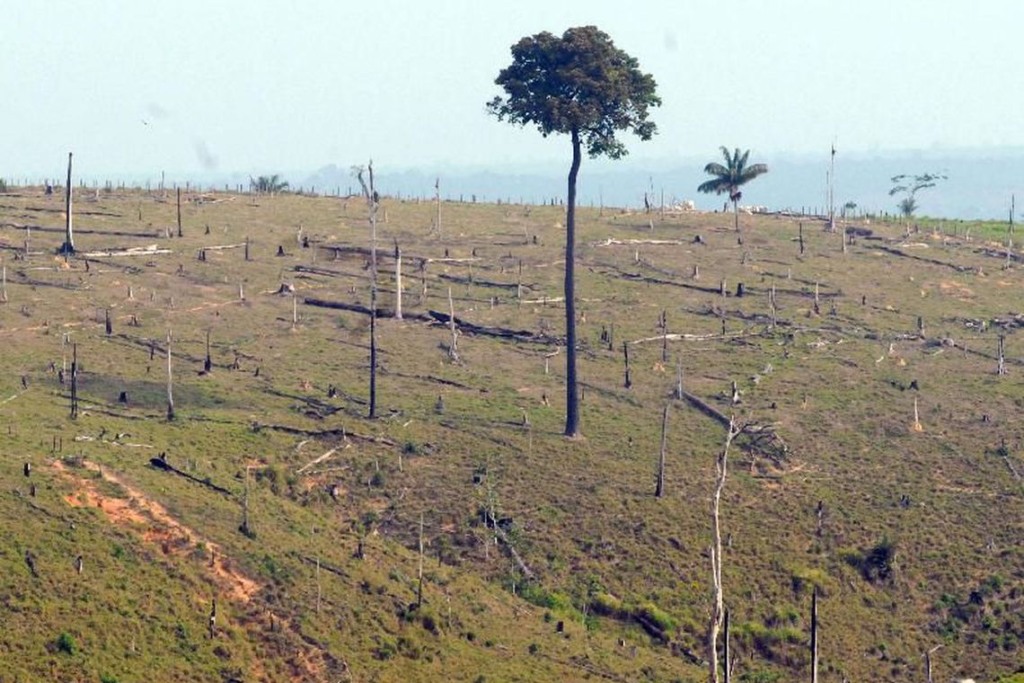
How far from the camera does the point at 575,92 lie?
2776 inches

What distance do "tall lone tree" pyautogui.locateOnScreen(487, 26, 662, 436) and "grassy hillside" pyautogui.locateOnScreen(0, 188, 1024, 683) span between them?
24.8ft

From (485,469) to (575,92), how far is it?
1698 centimetres

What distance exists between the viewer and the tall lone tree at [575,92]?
69.9m

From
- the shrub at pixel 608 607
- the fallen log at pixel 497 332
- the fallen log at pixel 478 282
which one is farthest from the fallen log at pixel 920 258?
the shrub at pixel 608 607

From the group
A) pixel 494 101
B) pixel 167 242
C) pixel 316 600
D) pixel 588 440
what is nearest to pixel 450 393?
pixel 588 440

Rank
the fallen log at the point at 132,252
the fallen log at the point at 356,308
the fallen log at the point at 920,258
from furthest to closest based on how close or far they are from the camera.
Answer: the fallen log at the point at 920,258 → the fallen log at the point at 132,252 → the fallen log at the point at 356,308

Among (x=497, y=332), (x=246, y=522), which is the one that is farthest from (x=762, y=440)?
(x=246, y=522)

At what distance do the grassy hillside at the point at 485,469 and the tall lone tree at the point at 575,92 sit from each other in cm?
756

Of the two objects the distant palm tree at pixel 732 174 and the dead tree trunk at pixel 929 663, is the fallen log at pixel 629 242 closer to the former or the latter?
the distant palm tree at pixel 732 174

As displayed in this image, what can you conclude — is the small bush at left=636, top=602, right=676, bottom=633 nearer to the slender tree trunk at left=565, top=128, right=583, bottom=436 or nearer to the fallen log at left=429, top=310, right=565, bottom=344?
the slender tree trunk at left=565, top=128, right=583, bottom=436

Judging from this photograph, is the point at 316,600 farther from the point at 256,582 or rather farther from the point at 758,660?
the point at 758,660

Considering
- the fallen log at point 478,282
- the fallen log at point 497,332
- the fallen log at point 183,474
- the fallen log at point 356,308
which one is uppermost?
the fallen log at point 478,282

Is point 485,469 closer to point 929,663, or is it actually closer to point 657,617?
point 657,617

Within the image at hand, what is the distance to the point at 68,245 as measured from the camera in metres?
89.4
